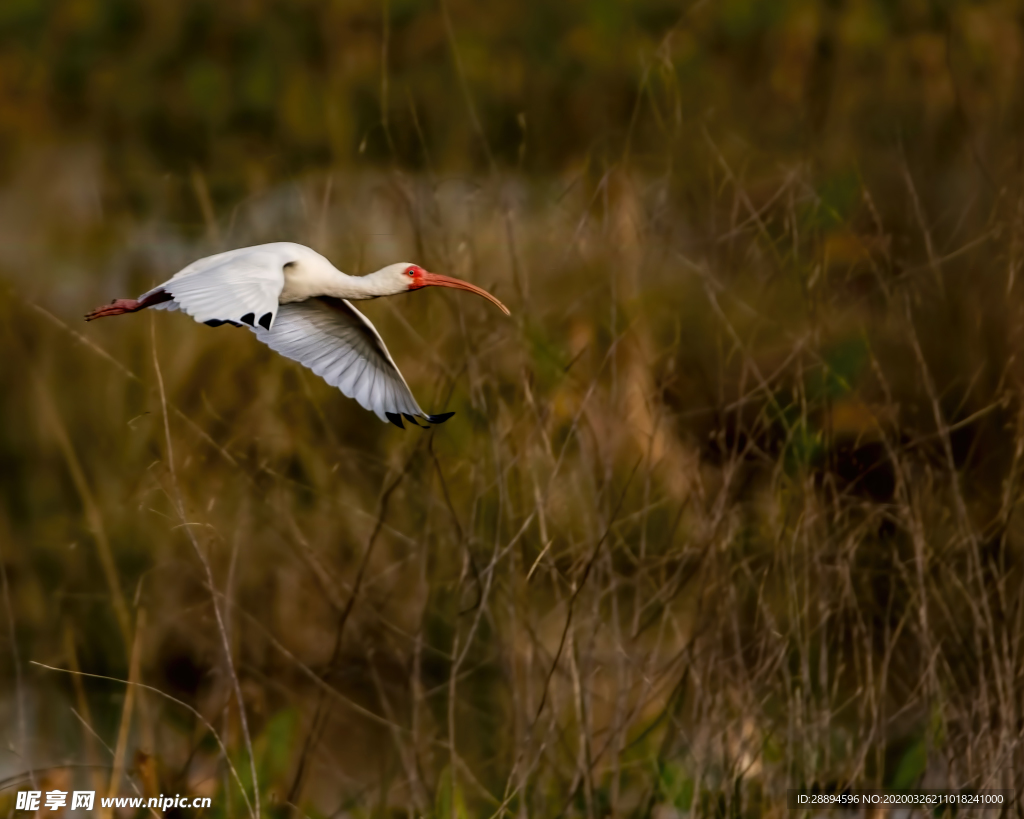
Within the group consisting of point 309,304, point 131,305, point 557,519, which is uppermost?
point 309,304

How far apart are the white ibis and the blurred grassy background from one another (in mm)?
172

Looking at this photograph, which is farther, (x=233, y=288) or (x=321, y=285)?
(x=321, y=285)

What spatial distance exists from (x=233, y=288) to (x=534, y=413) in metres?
0.66

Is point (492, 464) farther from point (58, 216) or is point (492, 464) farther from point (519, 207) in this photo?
point (58, 216)

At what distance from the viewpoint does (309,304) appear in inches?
105

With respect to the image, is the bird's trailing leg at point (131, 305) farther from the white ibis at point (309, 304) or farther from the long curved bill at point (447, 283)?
the long curved bill at point (447, 283)

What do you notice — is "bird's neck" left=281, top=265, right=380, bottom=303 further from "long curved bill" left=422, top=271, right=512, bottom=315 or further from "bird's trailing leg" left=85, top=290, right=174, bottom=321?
"bird's trailing leg" left=85, top=290, right=174, bottom=321

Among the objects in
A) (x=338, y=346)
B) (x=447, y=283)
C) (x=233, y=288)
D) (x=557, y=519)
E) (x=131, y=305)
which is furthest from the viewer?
(x=557, y=519)

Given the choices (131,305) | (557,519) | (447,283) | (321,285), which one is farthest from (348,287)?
(557,519)

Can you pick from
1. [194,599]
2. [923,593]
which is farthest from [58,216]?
[923,593]

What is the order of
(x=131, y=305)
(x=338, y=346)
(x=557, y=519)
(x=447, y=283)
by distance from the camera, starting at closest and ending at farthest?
(x=131, y=305)
(x=447, y=283)
(x=338, y=346)
(x=557, y=519)

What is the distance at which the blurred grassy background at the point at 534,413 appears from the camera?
265 centimetres

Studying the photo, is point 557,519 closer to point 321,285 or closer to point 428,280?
point 428,280

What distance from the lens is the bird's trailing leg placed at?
2277 mm
